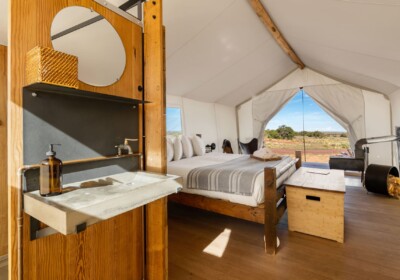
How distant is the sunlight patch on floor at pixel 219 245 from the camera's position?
2.03m

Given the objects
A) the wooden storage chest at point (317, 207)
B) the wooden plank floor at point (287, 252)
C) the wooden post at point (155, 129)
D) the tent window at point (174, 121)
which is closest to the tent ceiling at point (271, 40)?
the tent window at point (174, 121)

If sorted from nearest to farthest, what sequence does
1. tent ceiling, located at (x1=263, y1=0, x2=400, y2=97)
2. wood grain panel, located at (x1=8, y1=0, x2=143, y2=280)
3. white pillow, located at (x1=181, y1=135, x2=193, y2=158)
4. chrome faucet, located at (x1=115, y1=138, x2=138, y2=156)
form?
wood grain panel, located at (x1=8, y1=0, x2=143, y2=280)
chrome faucet, located at (x1=115, y1=138, x2=138, y2=156)
tent ceiling, located at (x1=263, y1=0, x2=400, y2=97)
white pillow, located at (x1=181, y1=135, x2=193, y2=158)

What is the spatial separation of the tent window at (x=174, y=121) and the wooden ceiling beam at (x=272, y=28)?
7.67 ft

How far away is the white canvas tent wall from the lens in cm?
477

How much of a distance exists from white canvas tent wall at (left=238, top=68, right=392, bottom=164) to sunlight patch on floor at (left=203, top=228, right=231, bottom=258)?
176 inches

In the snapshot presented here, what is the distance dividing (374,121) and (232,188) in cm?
457

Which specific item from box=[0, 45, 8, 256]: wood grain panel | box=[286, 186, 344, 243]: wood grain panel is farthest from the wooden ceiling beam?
box=[0, 45, 8, 256]: wood grain panel

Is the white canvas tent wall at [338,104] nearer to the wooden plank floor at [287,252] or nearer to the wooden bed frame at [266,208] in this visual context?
the wooden plank floor at [287,252]

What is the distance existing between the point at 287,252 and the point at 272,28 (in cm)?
343

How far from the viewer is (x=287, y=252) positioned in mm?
2010

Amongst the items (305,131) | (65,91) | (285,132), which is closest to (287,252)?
(65,91)

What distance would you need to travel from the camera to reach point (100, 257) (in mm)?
1271

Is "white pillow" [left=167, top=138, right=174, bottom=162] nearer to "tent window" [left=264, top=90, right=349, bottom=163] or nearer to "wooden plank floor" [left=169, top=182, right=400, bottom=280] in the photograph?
"wooden plank floor" [left=169, top=182, right=400, bottom=280]

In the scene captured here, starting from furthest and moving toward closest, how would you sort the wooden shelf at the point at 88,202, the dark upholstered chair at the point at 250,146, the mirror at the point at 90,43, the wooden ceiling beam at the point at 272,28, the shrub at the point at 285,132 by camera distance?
the shrub at the point at 285,132, the dark upholstered chair at the point at 250,146, the wooden ceiling beam at the point at 272,28, the mirror at the point at 90,43, the wooden shelf at the point at 88,202
